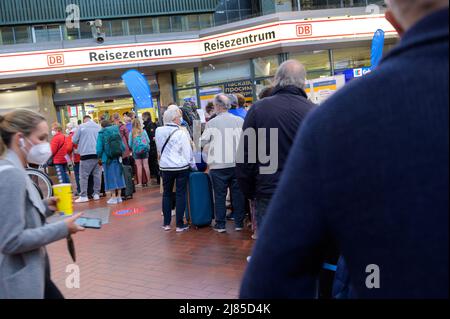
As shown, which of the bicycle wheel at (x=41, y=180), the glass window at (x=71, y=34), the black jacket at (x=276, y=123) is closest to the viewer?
the black jacket at (x=276, y=123)

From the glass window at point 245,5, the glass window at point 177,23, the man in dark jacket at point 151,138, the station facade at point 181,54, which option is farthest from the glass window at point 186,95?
the man in dark jacket at point 151,138

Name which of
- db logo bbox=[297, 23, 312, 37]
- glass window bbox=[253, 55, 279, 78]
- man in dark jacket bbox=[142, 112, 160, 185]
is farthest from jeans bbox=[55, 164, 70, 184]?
db logo bbox=[297, 23, 312, 37]

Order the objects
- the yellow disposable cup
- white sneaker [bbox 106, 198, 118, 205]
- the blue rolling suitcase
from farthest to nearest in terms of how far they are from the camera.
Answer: white sneaker [bbox 106, 198, 118, 205], the blue rolling suitcase, the yellow disposable cup

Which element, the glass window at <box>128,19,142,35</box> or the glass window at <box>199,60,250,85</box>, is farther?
the glass window at <box>128,19,142,35</box>

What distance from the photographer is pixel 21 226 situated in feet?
7.00

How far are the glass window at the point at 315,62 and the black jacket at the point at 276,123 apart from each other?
40.3ft

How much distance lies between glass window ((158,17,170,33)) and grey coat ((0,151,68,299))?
55.2 ft

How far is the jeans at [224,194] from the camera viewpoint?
6355mm

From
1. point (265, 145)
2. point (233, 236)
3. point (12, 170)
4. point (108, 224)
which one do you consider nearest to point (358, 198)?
point (12, 170)

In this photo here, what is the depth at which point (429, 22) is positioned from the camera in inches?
31.5

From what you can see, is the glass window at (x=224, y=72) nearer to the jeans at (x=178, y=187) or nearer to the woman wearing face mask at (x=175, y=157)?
the woman wearing face mask at (x=175, y=157)

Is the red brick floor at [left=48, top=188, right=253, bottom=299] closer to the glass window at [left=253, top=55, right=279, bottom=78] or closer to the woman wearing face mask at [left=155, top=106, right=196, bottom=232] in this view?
the woman wearing face mask at [left=155, top=106, right=196, bottom=232]

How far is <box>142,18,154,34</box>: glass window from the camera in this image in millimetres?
18266
